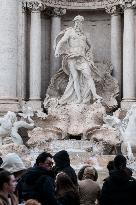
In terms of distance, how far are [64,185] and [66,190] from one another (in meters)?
0.08

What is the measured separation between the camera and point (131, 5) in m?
21.6

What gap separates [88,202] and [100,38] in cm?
1737

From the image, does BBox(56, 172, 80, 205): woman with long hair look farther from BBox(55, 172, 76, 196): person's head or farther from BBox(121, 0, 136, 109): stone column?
BBox(121, 0, 136, 109): stone column

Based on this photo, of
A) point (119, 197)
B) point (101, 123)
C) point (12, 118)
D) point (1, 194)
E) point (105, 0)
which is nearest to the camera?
point (1, 194)

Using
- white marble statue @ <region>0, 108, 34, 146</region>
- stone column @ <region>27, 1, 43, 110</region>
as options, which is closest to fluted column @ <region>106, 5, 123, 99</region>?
stone column @ <region>27, 1, 43, 110</region>

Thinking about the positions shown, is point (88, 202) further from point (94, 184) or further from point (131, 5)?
point (131, 5)

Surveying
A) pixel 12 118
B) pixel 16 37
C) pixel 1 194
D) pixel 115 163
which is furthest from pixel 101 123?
pixel 1 194

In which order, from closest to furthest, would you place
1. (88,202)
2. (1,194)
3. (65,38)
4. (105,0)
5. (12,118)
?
1. (1,194)
2. (88,202)
3. (12,118)
4. (65,38)
5. (105,0)

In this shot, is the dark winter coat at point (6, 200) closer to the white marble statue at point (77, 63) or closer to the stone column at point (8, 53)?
the stone column at point (8, 53)

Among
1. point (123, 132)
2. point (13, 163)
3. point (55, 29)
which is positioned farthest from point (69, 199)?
point (55, 29)

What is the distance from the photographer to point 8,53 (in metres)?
21.0

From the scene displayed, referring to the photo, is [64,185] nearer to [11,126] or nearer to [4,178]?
[4,178]

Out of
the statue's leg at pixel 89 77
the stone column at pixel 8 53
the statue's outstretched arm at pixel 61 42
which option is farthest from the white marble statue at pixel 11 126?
the statue's outstretched arm at pixel 61 42

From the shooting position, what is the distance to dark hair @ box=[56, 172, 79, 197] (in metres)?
6.41
